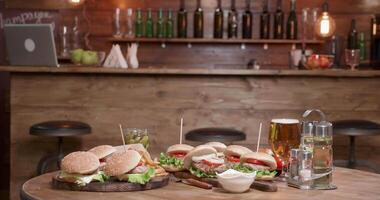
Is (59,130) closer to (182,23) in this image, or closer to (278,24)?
(182,23)

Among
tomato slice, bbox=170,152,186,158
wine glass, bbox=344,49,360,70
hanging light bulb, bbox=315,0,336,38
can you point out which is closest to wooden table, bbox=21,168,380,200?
tomato slice, bbox=170,152,186,158

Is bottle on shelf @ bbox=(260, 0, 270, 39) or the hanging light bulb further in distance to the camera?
bottle on shelf @ bbox=(260, 0, 270, 39)

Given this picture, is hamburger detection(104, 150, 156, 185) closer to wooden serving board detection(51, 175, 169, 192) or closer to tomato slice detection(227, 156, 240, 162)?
wooden serving board detection(51, 175, 169, 192)

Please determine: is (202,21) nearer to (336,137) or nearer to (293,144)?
(336,137)

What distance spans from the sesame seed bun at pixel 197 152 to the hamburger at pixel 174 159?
0.06m

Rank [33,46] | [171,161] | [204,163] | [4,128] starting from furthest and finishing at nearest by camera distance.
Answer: [4,128] → [33,46] → [171,161] → [204,163]

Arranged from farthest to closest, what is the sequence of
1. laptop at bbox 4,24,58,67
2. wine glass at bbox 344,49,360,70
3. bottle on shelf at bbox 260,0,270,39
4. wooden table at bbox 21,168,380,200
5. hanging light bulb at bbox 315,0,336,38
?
bottle on shelf at bbox 260,0,270,39, hanging light bulb at bbox 315,0,336,38, wine glass at bbox 344,49,360,70, laptop at bbox 4,24,58,67, wooden table at bbox 21,168,380,200

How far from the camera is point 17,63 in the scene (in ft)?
15.1

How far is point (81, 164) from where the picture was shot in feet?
7.16

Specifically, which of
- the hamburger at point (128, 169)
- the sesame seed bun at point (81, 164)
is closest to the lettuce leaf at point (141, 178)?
the hamburger at point (128, 169)

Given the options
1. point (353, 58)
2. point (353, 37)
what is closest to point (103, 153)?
point (353, 58)

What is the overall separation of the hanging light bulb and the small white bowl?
4.00 metres

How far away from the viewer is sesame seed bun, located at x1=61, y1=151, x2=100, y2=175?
2.17 metres

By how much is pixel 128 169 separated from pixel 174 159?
377 millimetres
